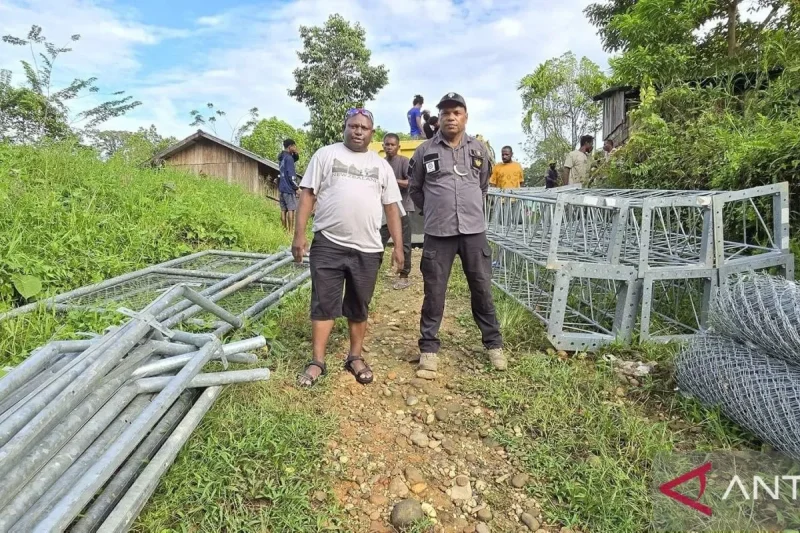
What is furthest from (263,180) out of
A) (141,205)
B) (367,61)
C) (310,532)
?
(310,532)

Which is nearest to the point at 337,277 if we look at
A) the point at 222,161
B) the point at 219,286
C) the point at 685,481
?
the point at 219,286

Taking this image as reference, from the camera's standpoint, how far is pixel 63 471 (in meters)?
1.71

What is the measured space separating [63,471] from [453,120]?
2.66 m

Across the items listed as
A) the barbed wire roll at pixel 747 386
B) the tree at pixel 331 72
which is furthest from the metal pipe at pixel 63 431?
the tree at pixel 331 72

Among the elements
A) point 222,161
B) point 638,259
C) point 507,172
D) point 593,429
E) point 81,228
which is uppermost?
point 222,161

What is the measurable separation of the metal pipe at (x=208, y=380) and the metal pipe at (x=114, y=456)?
0.19 feet

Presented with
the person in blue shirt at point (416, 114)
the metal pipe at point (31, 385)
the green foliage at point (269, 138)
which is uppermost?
the green foliage at point (269, 138)

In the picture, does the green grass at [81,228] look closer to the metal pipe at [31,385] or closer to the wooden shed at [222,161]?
the metal pipe at [31,385]

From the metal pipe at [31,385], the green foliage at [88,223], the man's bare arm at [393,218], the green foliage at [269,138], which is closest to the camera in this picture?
the metal pipe at [31,385]

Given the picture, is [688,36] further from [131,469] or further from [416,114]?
[131,469]

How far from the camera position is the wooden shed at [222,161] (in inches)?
731

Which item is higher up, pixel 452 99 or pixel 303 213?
pixel 452 99

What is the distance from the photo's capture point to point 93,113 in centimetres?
1262

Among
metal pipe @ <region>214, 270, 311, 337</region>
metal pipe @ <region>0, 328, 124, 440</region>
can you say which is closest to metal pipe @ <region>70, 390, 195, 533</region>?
metal pipe @ <region>0, 328, 124, 440</region>
